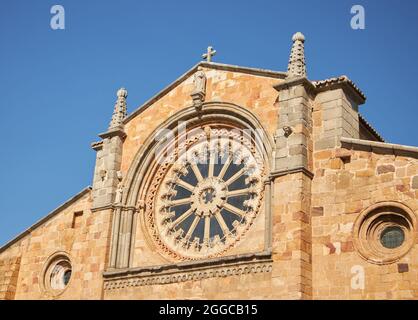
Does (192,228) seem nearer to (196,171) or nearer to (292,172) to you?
(196,171)

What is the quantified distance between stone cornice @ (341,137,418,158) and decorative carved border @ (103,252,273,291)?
3.46 meters

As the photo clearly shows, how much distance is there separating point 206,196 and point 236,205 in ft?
3.68

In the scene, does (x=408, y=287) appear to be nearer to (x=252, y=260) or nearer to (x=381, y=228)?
(x=381, y=228)

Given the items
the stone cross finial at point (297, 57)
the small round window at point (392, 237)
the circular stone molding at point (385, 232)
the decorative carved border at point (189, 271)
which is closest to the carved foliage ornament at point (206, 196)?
the decorative carved border at point (189, 271)

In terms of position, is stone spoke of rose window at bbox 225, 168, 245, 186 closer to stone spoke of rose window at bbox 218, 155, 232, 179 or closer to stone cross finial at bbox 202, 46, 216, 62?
stone spoke of rose window at bbox 218, 155, 232, 179

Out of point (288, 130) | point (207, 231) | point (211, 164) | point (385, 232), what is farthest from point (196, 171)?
point (385, 232)

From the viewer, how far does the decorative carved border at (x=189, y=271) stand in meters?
18.5

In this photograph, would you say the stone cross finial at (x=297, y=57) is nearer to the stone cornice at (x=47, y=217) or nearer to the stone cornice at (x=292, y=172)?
the stone cornice at (x=292, y=172)

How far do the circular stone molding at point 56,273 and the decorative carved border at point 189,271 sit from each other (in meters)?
2.67

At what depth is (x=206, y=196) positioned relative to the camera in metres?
21.2

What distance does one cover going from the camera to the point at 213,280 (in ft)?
62.7

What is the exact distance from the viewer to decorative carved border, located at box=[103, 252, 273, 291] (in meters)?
18.5

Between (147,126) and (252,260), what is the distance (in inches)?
259

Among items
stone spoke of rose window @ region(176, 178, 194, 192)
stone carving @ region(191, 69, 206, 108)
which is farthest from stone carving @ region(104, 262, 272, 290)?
stone carving @ region(191, 69, 206, 108)
